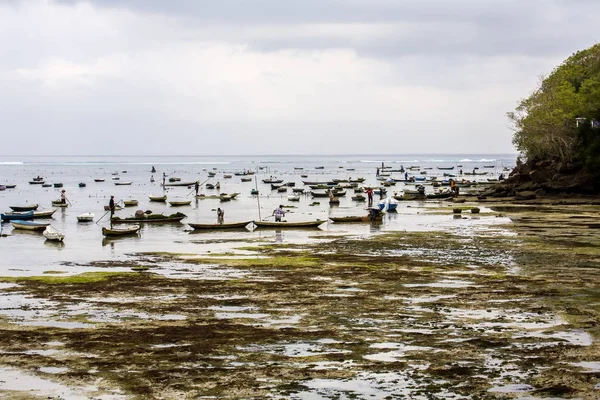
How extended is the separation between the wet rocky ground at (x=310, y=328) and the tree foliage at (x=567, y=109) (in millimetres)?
47654

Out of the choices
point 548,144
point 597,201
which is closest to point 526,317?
point 597,201

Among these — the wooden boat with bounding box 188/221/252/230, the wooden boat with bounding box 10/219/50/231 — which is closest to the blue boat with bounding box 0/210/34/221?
the wooden boat with bounding box 10/219/50/231

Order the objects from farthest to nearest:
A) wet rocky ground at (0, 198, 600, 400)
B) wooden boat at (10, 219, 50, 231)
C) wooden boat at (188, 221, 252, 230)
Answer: wooden boat at (188, 221, 252, 230) → wooden boat at (10, 219, 50, 231) → wet rocky ground at (0, 198, 600, 400)

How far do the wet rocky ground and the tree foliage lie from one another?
156 feet

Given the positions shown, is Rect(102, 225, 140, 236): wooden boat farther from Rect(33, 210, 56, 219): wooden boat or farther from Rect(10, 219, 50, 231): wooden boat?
Rect(33, 210, 56, 219): wooden boat

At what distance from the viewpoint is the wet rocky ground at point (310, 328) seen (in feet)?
53.8

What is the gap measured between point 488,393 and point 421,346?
3.96 m

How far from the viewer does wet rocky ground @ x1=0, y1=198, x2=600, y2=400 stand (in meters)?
16.4

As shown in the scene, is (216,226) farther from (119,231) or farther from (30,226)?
(30,226)

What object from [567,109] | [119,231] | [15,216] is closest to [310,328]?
[119,231]

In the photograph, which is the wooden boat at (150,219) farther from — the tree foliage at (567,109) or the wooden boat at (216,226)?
the tree foliage at (567,109)

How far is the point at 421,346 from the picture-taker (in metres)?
19.4

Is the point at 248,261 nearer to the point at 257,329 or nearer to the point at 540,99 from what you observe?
the point at 257,329

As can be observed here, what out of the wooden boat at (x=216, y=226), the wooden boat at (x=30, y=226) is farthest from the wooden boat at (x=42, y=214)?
the wooden boat at (x=216, y=226)
